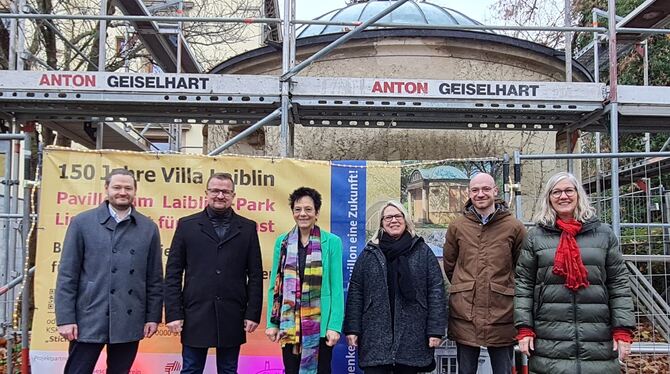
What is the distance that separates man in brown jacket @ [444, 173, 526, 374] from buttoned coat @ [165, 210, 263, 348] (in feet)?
4.77

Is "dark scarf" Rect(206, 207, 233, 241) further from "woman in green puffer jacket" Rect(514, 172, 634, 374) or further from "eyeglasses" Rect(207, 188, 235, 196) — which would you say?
"woman in green puffer jacket" Rect(514, 172, 634, 374)

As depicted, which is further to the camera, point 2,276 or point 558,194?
point 2,276

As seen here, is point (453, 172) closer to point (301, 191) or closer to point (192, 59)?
point (301, 191)

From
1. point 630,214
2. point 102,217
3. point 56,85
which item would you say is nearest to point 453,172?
point 102,217

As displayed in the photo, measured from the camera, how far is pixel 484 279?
418 centimetres

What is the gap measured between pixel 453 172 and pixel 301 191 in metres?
1.54

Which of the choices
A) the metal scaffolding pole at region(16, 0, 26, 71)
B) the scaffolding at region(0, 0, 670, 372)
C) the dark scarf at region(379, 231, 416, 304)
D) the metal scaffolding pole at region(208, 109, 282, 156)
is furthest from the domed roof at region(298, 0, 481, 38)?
the dark scarf at region(379, 231, 416, 304)

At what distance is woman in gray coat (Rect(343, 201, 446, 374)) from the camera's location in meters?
4.16

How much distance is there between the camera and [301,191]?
439cm

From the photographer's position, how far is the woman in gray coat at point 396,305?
4164mm

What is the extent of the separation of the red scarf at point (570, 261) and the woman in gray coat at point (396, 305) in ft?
2.81

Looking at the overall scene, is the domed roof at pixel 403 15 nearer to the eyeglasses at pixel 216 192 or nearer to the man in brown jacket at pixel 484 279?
the man in brown jacket at pixel 484 279

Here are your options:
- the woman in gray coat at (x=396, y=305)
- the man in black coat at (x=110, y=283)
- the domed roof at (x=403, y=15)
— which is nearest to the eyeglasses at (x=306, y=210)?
the woman in gray coat at (x=396, y=305)

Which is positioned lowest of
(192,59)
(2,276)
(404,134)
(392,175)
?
(2,276)
